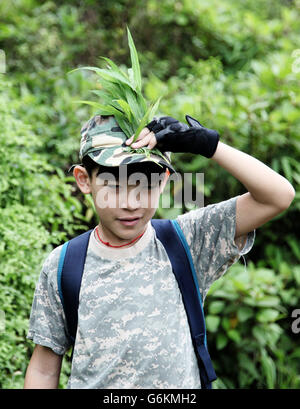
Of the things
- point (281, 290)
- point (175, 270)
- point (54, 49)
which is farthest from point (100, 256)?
point (54, 49)

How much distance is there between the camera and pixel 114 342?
81.4 inches

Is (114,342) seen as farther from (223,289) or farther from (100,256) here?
(223,289)

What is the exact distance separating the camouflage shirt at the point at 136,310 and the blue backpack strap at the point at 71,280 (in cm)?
2

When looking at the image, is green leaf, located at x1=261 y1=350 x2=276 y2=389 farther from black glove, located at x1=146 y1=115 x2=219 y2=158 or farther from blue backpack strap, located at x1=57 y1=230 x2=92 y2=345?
black glove, located at x1=146 y1=115 x2=219 y2=158

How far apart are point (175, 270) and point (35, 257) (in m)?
1.41

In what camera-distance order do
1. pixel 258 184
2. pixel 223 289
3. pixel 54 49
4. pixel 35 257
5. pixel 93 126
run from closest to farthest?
pixel 258 184, pixel 93 126, pixel 35 257, pixel 223 289, pixel 54 49

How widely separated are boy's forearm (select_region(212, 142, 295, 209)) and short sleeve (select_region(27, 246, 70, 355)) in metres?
0.83

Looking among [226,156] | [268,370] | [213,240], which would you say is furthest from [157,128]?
[268,370]

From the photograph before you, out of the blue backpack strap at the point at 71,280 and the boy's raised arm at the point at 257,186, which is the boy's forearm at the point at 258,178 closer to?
the boy's raised arm at the point at 257,186

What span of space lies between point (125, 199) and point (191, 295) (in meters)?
0.50

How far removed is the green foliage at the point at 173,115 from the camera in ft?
11.1

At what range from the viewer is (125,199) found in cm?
207

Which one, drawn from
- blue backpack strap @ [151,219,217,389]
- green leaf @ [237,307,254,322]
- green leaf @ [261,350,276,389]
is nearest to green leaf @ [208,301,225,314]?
green leaf @ [237,307,254,322]

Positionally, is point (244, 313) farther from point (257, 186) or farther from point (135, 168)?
point (135, 168)
